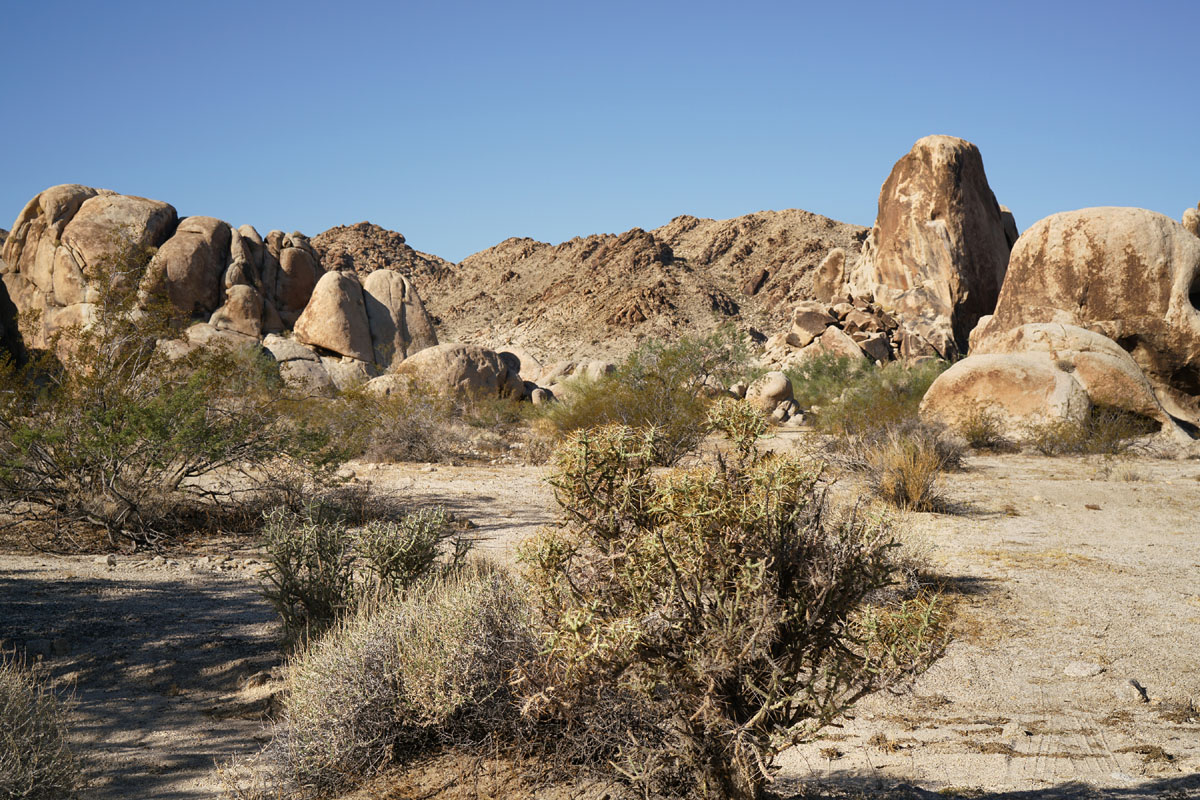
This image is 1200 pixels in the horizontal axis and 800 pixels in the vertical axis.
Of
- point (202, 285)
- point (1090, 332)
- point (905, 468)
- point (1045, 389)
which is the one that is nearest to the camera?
point (905, 468)

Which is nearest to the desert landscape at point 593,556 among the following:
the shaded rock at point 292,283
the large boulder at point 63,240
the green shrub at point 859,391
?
the green shrub at point 859,391

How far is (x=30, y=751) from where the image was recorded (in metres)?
3.37

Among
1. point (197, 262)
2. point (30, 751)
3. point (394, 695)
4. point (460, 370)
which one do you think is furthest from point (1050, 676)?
point (197, 262)

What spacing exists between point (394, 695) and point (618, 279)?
50646mm

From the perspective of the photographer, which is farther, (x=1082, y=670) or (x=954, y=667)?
(x=954, y=667)

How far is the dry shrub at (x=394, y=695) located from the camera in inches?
146

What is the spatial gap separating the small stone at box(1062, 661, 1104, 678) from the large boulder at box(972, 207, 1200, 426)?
16875 millimetres

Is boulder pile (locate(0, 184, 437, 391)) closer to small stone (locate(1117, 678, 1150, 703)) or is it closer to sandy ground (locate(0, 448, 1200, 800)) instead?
sandy ground (locate(0, 448, 1200, 800))

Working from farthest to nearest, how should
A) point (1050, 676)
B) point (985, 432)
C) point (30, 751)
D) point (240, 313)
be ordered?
point (240, 313) < point (985, 432) < point (1050, 676) < point (30, 751)

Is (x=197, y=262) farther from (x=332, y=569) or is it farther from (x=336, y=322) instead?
(x=332, y=569)

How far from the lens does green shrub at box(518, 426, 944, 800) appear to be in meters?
2.71

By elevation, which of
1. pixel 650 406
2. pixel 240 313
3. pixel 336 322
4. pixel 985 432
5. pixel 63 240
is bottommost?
pixel 985 432

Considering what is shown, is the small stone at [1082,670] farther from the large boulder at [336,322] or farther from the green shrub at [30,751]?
the large boulder at [336,322]

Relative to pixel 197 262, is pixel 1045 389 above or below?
below
